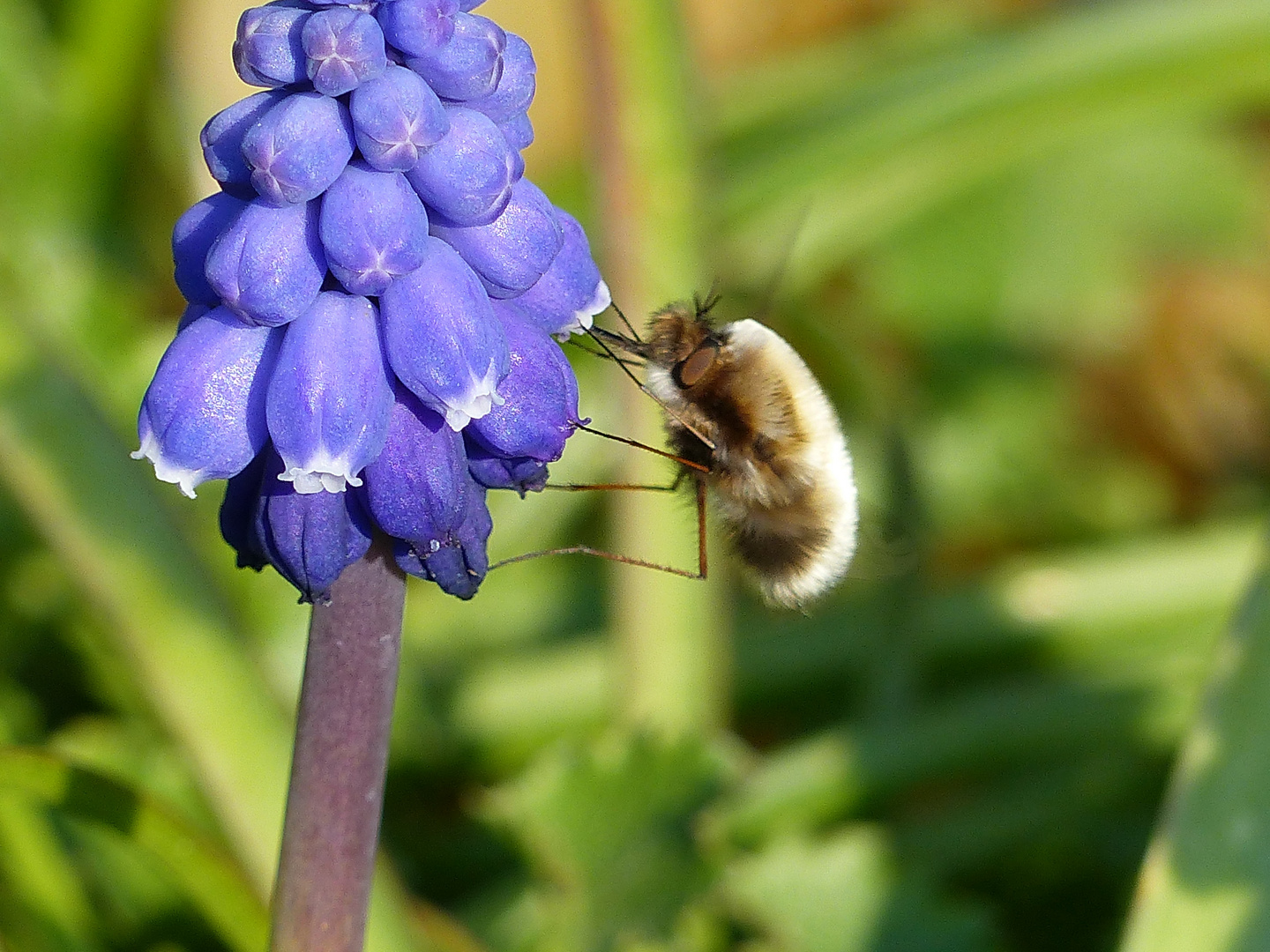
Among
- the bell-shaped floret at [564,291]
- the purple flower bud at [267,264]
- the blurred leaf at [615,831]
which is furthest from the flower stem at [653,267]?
the purple flower bud at [267,264]

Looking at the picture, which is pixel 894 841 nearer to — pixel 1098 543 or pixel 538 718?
pixel 538 718

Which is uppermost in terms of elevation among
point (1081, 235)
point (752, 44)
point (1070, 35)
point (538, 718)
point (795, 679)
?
point (752, 44)

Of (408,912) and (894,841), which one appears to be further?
(894,841)

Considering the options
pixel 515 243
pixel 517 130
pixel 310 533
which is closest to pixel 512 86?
pixel 517 130

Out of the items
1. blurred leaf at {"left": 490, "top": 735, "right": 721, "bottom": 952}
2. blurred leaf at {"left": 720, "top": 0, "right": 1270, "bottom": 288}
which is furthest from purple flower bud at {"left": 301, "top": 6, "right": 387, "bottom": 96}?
blurred leaf at {"left": 720, "top": 0, "right": 1270, "bottom": 288}

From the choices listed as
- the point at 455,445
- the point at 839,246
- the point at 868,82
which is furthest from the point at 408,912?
the point at 868,82

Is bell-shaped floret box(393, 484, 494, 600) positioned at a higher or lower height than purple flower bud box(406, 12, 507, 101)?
lower

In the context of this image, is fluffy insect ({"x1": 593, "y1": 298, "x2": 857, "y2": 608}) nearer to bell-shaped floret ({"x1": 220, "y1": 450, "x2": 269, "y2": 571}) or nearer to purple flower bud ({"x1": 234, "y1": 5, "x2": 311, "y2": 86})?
bell-shaped floret ({"x1": 220, "y1": 450, "x2": 269, "y2": 571})
